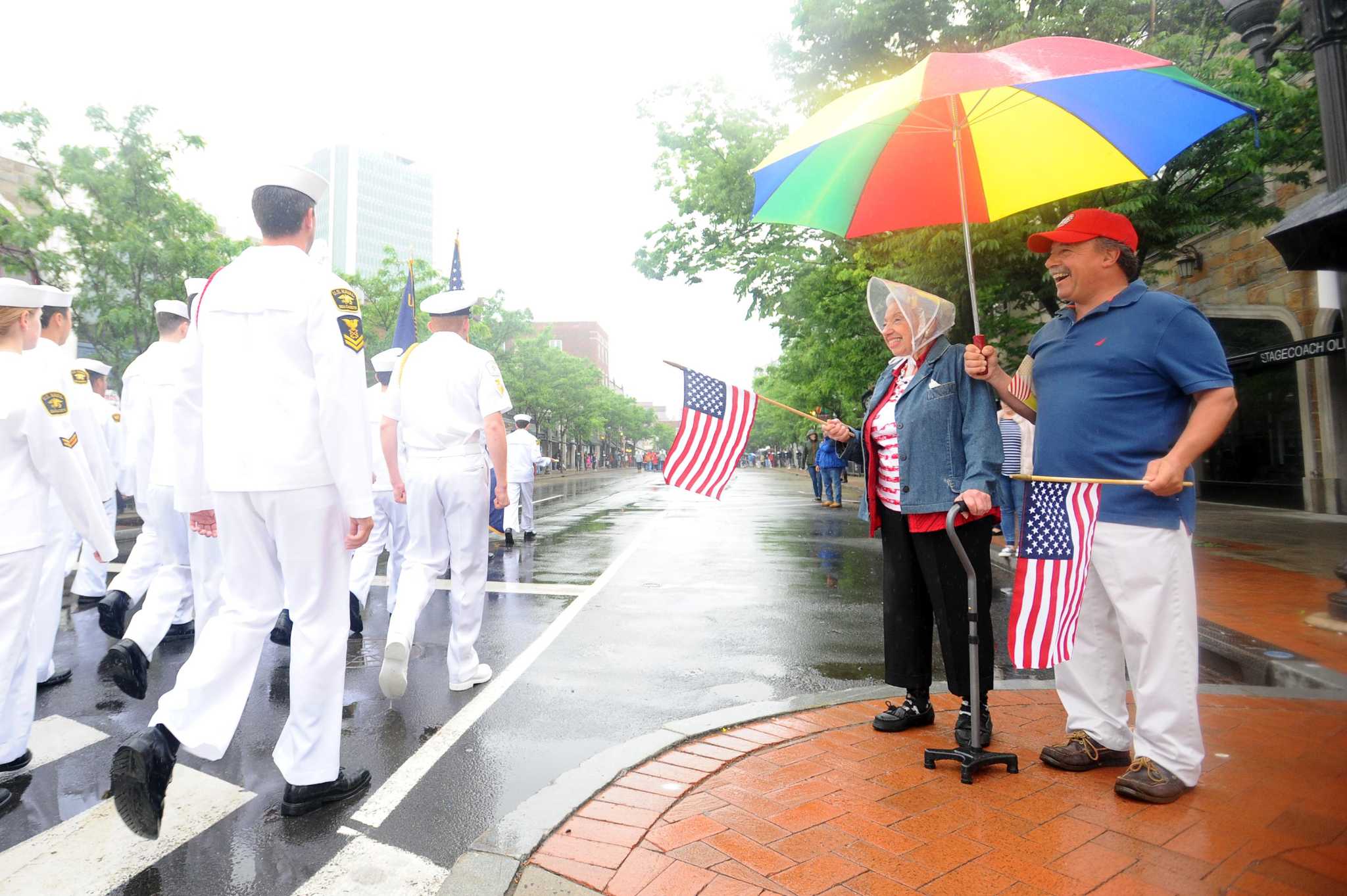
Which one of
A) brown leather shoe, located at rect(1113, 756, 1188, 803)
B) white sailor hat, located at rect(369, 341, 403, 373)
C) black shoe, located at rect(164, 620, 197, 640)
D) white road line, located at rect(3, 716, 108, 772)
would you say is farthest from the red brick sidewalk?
white sailor hat, located at rect(369, 341, 403, 373)

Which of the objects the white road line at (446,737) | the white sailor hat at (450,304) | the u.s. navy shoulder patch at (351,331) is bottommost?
the white road line at (446,737)

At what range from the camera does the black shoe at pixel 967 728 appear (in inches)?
141

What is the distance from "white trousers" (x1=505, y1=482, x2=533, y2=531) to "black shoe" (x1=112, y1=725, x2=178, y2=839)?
369 inches

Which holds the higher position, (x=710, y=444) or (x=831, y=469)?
(x=831, y=469)

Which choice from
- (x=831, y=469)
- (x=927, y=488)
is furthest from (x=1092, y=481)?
(x=831, y=469)

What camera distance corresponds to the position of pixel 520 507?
13273 millimetres

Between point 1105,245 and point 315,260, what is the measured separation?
3147 mm

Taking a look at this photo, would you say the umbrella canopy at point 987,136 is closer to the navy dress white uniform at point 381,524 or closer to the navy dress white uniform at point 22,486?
the navy dress white uniform at point 22,486

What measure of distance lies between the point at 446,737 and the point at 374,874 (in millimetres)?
1298

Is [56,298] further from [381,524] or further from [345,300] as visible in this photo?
[381,524]

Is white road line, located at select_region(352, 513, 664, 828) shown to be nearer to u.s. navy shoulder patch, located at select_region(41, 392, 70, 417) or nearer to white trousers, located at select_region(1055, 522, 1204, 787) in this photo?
u.s. navy shoulder patch, located at select_region(41, 392, 70, 417)

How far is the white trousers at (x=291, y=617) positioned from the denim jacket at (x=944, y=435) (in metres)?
2.31

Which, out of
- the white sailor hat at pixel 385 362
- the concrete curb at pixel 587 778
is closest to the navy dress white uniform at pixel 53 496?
the concrete curb at pixel 587 778

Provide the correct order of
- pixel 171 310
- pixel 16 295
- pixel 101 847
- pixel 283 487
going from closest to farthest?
pixel 101 847, pixel 283 487, pixel 16 295, pixel 171 310
